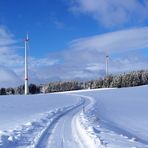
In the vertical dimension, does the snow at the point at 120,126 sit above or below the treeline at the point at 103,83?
below

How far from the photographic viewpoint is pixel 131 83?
144375 millimetres

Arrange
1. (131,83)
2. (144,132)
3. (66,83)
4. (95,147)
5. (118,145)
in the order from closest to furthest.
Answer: (95,147) → (118,145) → (144,132) → (131,83) → (66,83)

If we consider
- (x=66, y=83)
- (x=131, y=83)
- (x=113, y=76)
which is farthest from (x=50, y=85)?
(x=131, y=83)

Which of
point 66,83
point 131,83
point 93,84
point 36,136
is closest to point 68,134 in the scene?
point 36,136

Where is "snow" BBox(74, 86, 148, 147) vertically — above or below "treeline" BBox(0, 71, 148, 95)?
below

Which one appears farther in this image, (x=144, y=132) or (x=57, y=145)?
(x=144, y=132)

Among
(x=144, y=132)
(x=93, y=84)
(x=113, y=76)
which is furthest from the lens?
(x=93, y=84)

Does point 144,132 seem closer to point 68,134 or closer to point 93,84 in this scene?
point 68,134

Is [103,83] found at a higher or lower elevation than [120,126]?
higher

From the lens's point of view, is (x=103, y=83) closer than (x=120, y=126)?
No

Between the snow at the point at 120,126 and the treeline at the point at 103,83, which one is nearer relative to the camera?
the snow at the point at 120,126

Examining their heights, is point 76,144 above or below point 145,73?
below

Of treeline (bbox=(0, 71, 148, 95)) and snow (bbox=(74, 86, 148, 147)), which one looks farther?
treeline (bbox=(0, 71, 148, 95))

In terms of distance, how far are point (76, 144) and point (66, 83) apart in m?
175
